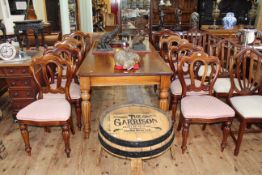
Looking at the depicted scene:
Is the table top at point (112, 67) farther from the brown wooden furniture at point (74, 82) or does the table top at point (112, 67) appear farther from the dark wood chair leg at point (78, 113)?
the dark wood chair leg at point (78, 113)

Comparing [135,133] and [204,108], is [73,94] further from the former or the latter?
[204,108]

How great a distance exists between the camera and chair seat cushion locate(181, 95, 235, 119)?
201 centimetres

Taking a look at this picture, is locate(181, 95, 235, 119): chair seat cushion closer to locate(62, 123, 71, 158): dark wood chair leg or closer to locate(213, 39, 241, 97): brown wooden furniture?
locate(213, 39, 241, 97): brown wooden furniture

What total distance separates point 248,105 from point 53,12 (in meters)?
5.97

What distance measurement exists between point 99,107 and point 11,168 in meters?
1.36

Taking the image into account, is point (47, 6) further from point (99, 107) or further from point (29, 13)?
point (99, 107)

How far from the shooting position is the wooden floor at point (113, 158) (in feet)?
6.50

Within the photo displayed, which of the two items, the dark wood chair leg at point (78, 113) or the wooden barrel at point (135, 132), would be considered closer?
the wooden barrel at point (135, 132)

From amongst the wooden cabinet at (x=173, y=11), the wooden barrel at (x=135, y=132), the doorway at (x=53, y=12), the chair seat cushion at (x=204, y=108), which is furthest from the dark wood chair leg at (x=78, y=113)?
the doorway at (x=53, y=12)

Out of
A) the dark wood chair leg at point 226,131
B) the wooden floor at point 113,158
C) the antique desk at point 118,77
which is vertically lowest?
the wooden floor at point 113,158

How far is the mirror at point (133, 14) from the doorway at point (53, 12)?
258cm

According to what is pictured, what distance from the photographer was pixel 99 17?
8422 millimetres

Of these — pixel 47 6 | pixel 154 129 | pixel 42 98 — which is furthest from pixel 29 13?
pixel 47 6

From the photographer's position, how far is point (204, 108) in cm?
205
